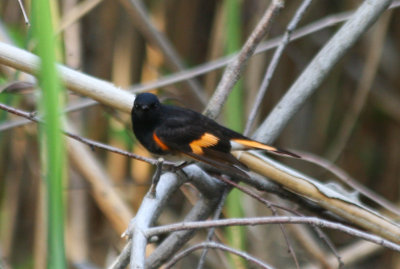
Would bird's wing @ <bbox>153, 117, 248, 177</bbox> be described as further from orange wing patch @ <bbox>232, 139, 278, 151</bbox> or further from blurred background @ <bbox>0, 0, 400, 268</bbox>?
blurred background @ <bbox>0, 0, 400, 268</bbox>

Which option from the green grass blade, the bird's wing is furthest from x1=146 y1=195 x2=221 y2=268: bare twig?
the green grass blade

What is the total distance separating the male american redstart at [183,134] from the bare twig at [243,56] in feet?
0.31

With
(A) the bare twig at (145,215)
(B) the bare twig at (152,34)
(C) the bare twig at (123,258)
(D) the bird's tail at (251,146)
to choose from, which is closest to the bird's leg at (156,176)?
(A) the bare twig at (145,215)

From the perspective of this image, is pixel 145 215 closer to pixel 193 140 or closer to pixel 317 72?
pixel 193 140

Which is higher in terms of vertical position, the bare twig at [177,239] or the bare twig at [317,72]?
the bare twig at [317,72]

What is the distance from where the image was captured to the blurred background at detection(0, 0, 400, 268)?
7.56 ft

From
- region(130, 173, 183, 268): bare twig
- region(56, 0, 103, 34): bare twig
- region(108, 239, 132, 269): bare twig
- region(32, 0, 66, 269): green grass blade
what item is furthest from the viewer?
region(56, 0, 103, 34): bare twig

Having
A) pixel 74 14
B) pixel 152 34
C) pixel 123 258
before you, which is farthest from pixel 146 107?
pixel 74 14

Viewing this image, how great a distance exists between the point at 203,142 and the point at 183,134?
73 mm

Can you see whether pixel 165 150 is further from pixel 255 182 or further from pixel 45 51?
pixel 45 51

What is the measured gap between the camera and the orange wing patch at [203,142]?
1415mm

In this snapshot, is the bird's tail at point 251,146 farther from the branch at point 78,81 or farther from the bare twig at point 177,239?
the branch at point 78,81

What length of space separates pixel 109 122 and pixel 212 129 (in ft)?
3.35

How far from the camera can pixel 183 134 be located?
1514 mm
